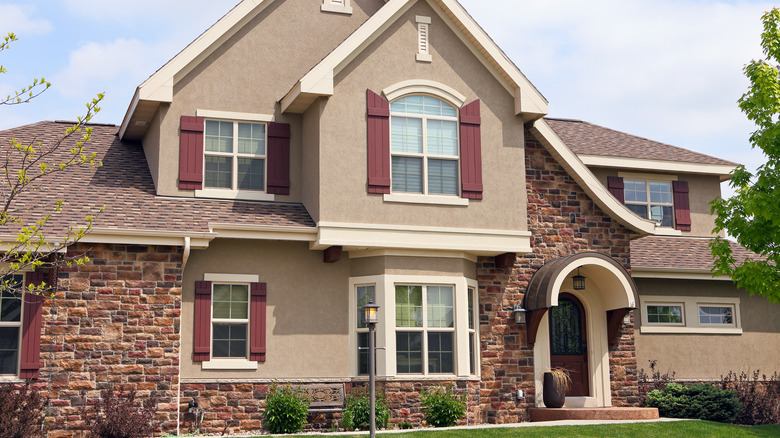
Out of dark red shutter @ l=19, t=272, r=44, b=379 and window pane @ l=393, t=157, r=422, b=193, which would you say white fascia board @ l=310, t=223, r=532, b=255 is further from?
dark red shutter @ l=19, t=272, r=44, b=379

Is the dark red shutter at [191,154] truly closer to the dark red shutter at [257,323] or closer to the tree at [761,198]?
the dark red shutter at [257,323]

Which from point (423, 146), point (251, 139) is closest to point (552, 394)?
point (423, 146)

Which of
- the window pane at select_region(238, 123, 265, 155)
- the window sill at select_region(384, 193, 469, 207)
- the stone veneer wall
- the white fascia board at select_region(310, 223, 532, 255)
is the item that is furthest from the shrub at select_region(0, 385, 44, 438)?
the window sill at select_region(384, 193, 469, 207)

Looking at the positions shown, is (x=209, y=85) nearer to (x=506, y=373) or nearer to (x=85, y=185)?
(x=85, y=185)

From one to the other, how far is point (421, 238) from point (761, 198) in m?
6.15

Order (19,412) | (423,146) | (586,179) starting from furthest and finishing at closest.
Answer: (586,179) → (423,146) → (19,412)

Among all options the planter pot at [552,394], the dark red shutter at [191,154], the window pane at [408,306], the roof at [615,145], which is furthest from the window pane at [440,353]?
the roof at [615,145]

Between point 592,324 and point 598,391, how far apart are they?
1425mm

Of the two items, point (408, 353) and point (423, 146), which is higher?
point (423, 146)

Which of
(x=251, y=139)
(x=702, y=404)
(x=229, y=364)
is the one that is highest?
(x=251, y=139)

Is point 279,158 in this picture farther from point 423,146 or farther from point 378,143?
point 423,146

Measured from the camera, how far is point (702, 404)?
687 inches

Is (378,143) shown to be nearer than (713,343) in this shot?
Yes

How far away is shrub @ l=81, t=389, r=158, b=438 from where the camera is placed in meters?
13.2
